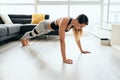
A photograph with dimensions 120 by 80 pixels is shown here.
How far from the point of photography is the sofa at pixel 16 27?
3.82 meters

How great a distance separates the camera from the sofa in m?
3.82

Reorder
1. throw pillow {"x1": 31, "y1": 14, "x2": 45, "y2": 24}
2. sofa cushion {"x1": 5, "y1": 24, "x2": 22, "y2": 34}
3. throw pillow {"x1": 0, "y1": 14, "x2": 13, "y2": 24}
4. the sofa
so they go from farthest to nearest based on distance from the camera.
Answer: throw pillow {"x1": 31, "y1": 14, "x2": 45, "y2": 24}, throw pillow {"x1": 0, "y1": 14, "x2": 13, "y2": 24}, sofa cushion {"x1": 5, "y1": 24, "x2": 22, "y2": 34}, the sofa

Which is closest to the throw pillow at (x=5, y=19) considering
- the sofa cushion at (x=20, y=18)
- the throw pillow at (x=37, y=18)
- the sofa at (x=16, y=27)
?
the sofa at (x=16, y=27)

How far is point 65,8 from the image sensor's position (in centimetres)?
650

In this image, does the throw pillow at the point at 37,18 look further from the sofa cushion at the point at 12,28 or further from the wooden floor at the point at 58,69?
the wooden floor at the point at 58,69

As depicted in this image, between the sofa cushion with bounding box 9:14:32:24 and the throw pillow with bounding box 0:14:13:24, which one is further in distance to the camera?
the sofa cushion with bounding box 9:14:32:24

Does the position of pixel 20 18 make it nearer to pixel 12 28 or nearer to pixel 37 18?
pixel 37 18

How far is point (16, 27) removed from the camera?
4629mm

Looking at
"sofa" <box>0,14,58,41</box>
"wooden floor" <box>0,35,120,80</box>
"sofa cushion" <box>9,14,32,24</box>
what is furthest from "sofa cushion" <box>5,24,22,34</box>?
"wooden floor" <box>0,35,120,80</box>

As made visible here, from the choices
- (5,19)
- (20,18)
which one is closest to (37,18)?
(20,18)

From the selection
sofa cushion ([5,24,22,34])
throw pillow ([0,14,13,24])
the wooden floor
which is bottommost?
the wooden floor

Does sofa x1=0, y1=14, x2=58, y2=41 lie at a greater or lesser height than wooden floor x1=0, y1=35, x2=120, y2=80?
greater

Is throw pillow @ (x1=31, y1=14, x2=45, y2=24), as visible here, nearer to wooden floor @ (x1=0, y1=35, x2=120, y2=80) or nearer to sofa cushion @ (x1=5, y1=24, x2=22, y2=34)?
sofa cushion @ (x1=5, y1=24, x2=22, y2=34)

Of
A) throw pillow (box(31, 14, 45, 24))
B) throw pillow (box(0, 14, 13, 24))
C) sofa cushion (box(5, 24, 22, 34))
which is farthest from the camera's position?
throw pillow (box(31, 14, 45, 24))
